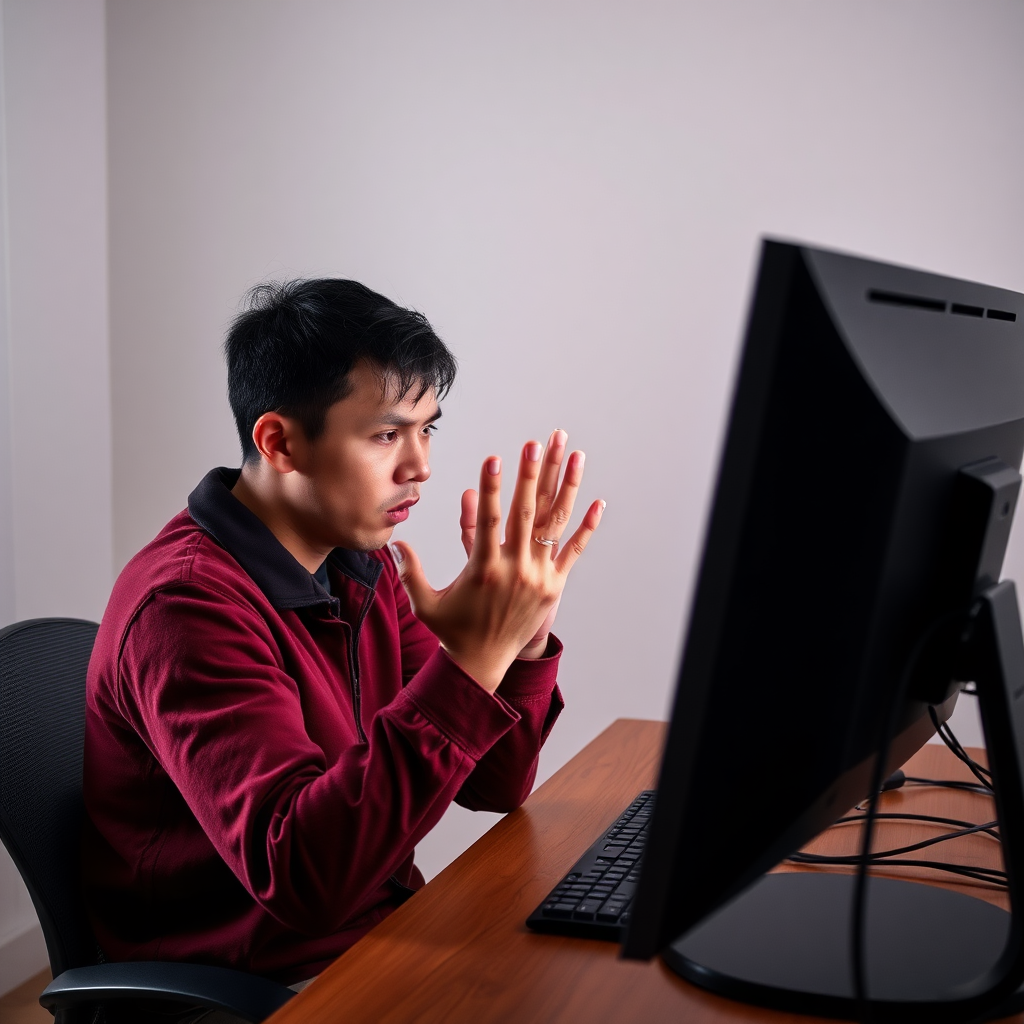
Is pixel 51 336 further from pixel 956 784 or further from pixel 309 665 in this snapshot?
pixel 956 784

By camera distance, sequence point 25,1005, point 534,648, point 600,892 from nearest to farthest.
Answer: point 600,892 < point 534,648 < point 25,1005

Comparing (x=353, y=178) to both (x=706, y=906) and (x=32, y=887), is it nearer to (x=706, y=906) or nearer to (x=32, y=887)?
(x=32, y=887)

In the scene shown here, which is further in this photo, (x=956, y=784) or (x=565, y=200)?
(x=565, y=200)

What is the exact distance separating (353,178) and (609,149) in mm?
592

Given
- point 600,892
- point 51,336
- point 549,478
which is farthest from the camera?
point 51,336

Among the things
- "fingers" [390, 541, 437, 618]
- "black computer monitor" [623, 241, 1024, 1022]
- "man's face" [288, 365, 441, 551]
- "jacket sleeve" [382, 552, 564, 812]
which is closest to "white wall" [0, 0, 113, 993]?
"man's face" [288, 365, 441, 551]

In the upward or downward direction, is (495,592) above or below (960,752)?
above

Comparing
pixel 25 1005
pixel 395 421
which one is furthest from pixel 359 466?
pixel 25 1005

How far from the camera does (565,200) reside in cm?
236

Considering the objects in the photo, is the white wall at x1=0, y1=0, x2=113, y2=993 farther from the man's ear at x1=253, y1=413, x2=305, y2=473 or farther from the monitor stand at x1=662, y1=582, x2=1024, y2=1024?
the monitor stand at x1=662, y1=582, x2=1024, y2=1024

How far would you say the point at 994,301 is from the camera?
71cm

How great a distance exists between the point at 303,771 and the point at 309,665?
228mm

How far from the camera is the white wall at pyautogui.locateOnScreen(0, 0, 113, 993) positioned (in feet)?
7.14

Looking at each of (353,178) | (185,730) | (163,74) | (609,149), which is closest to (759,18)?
(609,149)
